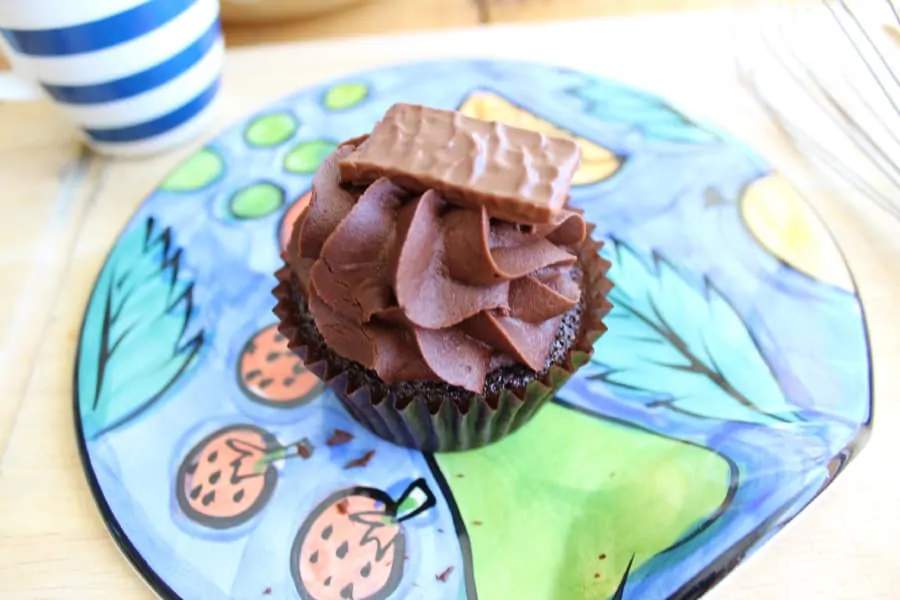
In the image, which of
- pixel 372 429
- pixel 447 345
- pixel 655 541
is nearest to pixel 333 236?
pixel 447 345

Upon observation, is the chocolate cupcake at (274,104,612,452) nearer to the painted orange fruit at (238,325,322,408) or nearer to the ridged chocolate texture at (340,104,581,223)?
the ridged chocolate texture at (340,104,581,223)

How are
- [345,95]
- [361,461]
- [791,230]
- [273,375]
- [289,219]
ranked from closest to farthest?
1. [361,461]
2. [273,375]
3. [791,230]
4. [289,219]
5. [345,95]

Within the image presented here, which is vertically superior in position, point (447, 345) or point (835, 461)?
point (447, 345)

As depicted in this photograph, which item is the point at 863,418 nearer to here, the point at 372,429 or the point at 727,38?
the point at 372,429

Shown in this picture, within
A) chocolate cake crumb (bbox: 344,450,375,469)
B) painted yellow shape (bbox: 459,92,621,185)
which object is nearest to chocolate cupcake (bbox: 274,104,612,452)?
chocolate cake crumb (bbox: 344,450,375,469)

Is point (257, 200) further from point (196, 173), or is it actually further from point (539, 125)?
point (539, 125)

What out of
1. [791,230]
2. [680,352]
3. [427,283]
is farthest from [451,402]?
[791,230]
